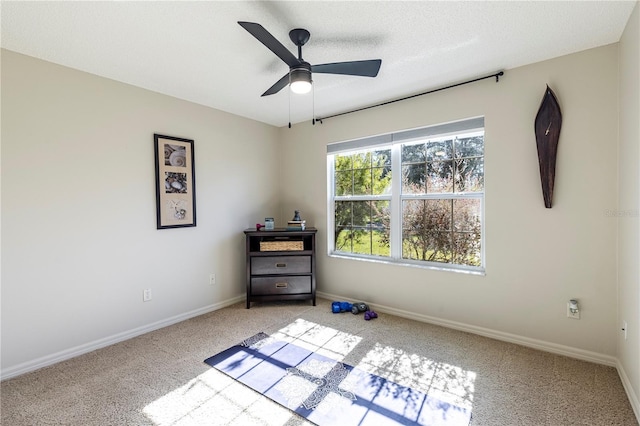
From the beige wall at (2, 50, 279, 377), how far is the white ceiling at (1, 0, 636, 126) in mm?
307

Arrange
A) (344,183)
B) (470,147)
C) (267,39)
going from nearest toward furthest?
(267,39) < (470,147) < (344,183)

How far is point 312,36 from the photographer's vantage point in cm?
199

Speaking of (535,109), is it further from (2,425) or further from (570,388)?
(2,425)

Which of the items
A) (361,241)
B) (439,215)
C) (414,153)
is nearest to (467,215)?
(439,215)

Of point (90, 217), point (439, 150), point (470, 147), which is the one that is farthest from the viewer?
point (439, 150)

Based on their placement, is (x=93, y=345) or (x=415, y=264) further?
(x=415, y=264)

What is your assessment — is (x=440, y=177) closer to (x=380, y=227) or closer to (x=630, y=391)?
(x=380, y=227)

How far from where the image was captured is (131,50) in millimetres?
2166

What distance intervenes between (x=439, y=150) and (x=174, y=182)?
271cm

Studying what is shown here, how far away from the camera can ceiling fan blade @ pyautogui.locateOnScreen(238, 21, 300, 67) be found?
150 cm

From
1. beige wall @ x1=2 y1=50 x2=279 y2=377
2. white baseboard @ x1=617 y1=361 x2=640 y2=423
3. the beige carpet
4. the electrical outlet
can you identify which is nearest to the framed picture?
beige wall @ x1=2 y1=50 x2=279 y2=377

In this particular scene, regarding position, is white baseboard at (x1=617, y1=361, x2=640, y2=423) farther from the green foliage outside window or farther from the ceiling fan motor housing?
the ceiling fan motor housing

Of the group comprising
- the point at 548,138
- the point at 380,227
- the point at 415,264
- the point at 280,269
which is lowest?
the point at 280,269

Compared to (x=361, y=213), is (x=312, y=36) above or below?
above
